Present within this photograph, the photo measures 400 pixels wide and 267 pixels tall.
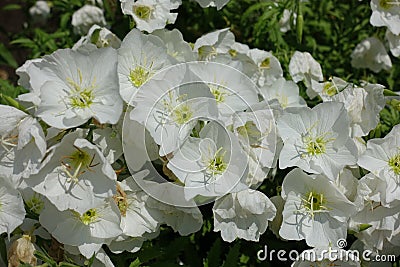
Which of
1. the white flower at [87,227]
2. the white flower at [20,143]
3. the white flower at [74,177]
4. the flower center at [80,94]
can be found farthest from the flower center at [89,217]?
the flower center at [80,94]

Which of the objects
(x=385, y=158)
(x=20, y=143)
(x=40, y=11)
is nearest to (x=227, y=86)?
(x=385, y=158)

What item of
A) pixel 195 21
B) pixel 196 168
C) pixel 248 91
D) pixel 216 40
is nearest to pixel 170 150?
pixel 196 168

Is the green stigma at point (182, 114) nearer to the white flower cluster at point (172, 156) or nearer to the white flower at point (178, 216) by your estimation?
the white flower cluster at point (172, 156)

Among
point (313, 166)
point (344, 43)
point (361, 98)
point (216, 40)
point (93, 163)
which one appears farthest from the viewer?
point (344, 43)

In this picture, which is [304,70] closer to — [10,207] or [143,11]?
[143,11]

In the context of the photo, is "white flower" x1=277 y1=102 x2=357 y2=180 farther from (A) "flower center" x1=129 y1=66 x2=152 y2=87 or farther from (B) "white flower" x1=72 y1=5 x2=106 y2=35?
(B) "white flower" x1=72 y1=5 x2=106 y2=35

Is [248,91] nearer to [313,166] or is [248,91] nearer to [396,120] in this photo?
[313,166]
